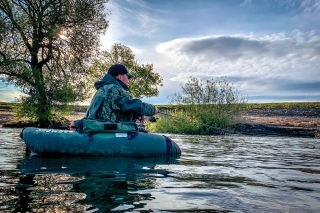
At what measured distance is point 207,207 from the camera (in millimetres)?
3336

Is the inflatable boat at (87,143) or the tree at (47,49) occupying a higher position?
the tree at (47,49)

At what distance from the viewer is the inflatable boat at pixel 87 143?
7.16 meters

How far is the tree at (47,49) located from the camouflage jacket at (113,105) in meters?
18.4

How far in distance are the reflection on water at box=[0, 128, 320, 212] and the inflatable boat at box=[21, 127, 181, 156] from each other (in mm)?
356

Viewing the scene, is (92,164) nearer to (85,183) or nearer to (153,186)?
(85,183)

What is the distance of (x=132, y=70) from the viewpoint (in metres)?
34.7

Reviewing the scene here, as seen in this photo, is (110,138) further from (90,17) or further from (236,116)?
(90,17)

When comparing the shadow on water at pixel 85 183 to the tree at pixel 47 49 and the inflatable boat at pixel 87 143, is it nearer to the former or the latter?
the inflatable boat at pixel 87 143

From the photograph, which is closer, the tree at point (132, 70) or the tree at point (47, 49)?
the tree at point (47, 49)

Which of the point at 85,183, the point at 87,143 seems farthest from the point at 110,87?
the point at 85,183

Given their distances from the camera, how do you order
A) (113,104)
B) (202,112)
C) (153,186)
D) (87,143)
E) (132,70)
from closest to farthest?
(153,186)
(87,143)
(113,104)
(202,112)
(132,70)

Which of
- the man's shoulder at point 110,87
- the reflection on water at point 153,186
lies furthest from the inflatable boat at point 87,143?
the man's shoulder at point 110,87

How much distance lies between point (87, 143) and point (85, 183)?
112 inches

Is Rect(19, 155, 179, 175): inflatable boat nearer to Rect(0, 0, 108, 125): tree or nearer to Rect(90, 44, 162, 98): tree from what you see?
Rect(0, 0, 108, 125): tree
